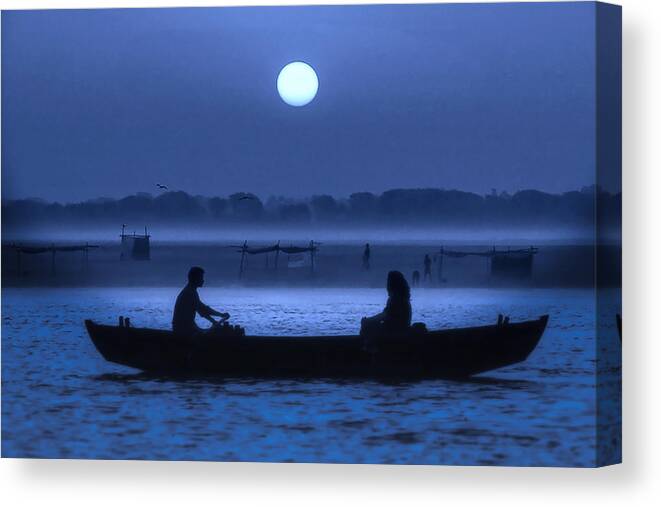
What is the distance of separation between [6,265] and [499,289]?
→ 329cm

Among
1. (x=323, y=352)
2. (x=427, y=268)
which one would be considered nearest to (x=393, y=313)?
(x=427, y=268)

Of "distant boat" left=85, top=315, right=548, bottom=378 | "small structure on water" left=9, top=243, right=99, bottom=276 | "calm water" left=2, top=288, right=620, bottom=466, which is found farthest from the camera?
"small structure on water" left=9, top=243, right=99, bottom=276

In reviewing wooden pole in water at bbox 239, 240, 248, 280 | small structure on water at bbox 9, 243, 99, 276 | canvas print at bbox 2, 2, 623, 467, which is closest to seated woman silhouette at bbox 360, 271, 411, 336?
canvas print at bbox 2, 2, 623, 467

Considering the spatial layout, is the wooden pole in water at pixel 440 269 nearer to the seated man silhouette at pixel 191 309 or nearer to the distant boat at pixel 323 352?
the distant boat at pixel 323 352

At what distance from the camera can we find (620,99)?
956 cm

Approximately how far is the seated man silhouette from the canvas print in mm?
13

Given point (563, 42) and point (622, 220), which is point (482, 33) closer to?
point (563, 42)

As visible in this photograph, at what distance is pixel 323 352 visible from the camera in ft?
31.7

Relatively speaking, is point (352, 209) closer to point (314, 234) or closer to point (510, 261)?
point (314, 234)

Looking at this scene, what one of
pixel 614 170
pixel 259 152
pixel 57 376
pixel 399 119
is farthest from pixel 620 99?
pixel 57 376

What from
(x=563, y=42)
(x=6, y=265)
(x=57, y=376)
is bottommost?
(x=57, y=376)

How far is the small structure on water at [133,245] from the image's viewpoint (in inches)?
386

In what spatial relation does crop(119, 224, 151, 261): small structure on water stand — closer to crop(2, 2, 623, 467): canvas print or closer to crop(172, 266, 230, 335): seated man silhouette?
crop(2, 2, 623, 467): canvas print

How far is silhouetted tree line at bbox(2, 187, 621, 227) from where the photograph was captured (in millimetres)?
9484
